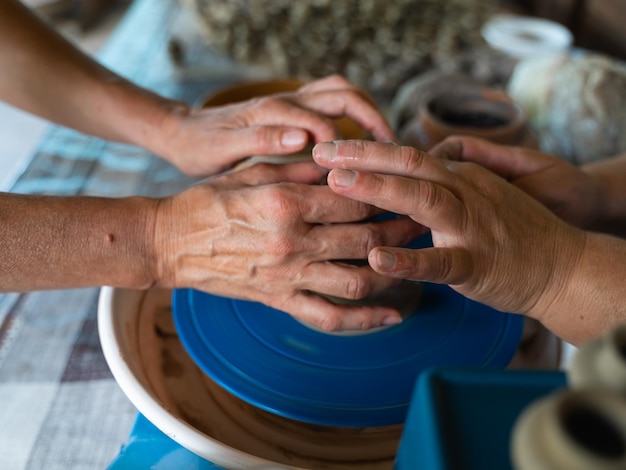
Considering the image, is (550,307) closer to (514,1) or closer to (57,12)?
(514,1)

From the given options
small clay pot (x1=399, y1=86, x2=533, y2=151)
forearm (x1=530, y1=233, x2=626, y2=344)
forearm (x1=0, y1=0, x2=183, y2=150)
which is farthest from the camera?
small clay pot (x1=399, y1=86, x2=533, y2=151)

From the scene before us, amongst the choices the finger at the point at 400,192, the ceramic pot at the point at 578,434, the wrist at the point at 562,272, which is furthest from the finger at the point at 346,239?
the ceramic pot at the point at 578,434

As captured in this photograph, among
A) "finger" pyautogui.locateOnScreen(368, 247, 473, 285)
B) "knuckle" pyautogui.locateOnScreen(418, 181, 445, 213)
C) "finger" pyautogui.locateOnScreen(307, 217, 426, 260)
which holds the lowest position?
"finger" pyautogui.locateOnScreen(307, 217, 426, 260)

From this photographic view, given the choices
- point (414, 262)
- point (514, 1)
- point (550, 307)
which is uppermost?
point (414, 262)

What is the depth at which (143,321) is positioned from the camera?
1.04 meters

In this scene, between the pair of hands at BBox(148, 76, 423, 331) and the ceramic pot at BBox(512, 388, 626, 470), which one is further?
the pair of hands at BBox(148, 76, 423, 331)

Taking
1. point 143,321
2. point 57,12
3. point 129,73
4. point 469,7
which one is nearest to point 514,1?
point 469,7

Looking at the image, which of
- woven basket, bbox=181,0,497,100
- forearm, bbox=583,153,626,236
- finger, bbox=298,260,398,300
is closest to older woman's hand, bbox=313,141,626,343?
finger, bbox=298,260,398,300

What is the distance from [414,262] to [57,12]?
373 cm

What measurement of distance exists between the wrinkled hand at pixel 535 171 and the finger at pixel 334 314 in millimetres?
317

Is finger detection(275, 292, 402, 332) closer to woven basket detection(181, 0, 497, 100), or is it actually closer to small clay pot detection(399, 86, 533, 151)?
small clay pot detection(399, 86, 533, 151)

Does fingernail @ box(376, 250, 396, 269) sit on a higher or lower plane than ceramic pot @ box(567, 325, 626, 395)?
lower

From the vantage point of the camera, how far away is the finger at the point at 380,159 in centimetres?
77

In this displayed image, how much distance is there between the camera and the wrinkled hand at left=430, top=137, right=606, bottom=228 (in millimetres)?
1036
